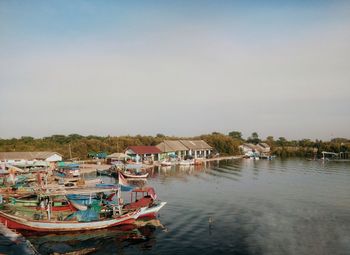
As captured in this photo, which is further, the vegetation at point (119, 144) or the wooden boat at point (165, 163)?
the vegetation at point (119, 144)

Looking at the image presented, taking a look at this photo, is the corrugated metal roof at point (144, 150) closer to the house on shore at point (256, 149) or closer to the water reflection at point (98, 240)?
the house on shore at point (256, 149)

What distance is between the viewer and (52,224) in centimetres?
2711

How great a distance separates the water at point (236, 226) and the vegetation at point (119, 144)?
45357 millimetres

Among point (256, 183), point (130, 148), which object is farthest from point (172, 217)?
point (130, 148)

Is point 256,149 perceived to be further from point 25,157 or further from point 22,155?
point 22,155

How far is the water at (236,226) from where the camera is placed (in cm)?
2431

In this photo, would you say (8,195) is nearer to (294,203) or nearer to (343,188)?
(294,203)

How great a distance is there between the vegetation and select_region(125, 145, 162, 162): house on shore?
843 cm

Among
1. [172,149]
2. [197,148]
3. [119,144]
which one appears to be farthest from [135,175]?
[197,148]

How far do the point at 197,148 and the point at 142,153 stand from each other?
844 inches

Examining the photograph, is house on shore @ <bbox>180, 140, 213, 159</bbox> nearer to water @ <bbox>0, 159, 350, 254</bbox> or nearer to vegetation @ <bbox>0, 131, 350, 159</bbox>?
vegetation @ <bbox>0, 131, 350, 159</bbox>

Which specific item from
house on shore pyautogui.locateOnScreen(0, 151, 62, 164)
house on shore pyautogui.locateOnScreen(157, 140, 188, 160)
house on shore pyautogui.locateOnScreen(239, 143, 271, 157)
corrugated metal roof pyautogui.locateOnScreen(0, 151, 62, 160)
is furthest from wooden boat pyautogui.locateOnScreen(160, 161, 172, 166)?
house on shore pyautogui.locateOnScreen(239, 143, 271, 157)

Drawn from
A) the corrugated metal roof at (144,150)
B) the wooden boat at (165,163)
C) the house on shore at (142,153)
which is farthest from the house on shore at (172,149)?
the wooden boat at (165,163)

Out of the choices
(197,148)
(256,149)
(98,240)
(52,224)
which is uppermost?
(197,148)
